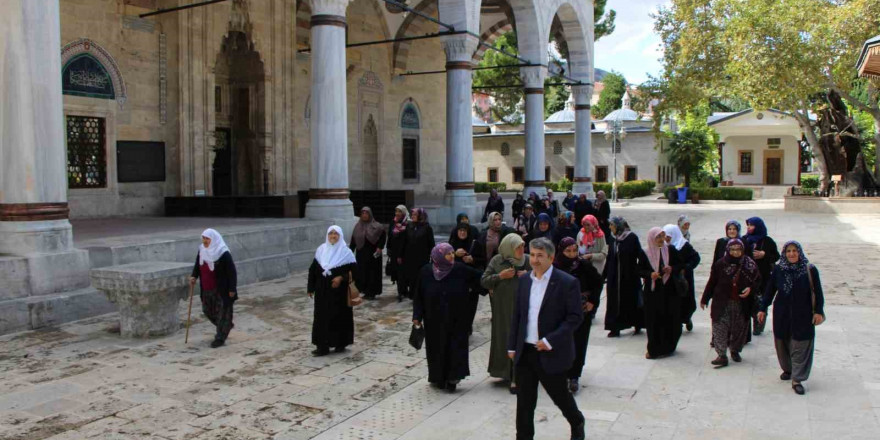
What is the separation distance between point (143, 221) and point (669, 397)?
10.7 m

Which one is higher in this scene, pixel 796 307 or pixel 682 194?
pixel 682 194

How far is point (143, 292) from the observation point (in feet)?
23.6

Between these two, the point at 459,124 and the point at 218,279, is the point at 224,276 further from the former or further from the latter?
the point at 459,124

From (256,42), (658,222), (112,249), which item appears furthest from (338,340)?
(658,222)

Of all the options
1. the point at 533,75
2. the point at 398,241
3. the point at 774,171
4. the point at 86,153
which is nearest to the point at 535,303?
the point at 398,241

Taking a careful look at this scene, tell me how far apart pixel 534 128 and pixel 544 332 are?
16.8 meters

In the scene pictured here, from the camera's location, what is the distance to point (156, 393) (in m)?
5.62

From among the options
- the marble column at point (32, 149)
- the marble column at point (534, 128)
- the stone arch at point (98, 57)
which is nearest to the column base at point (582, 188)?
the marble column at point (534, 128)

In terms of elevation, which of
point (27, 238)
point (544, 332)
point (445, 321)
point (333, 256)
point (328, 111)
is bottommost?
point (445, 321)

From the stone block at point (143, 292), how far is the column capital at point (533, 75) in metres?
→ 14.6

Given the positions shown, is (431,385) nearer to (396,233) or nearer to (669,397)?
(669,397)

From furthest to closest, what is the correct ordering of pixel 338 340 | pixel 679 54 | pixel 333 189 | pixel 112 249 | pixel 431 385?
pixel 679 54 → pixel 333 189 → pixel 112 249 → pixel 338 340 → pixel 431 385

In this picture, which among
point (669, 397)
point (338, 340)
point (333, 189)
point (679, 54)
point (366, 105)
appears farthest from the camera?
point (679, 54)

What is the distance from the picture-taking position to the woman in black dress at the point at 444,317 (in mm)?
5797
